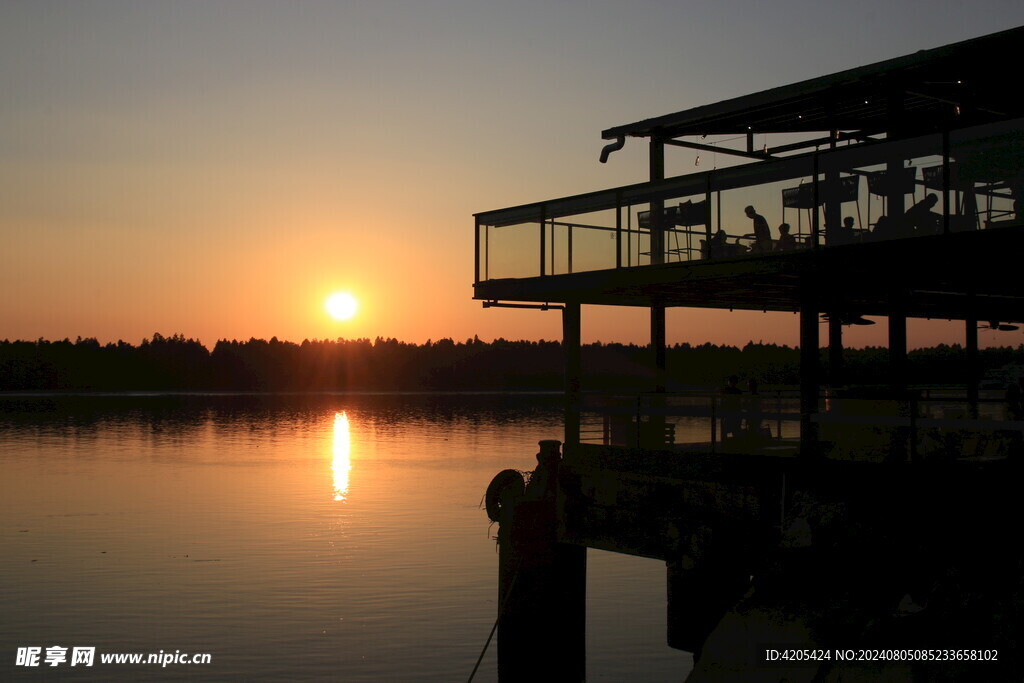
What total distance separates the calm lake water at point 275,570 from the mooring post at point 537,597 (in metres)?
5.61

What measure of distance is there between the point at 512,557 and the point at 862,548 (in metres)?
7.18

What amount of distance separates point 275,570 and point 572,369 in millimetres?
17127

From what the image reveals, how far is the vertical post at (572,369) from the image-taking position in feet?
67.1

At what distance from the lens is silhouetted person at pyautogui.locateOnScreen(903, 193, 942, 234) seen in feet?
A: 50.9

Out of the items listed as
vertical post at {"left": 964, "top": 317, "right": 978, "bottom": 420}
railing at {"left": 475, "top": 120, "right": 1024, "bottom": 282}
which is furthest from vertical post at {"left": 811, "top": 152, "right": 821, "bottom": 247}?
vertical post at {"left": 964, "top": 317, "right": 978, "bottom": 420}

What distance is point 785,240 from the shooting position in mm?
17484

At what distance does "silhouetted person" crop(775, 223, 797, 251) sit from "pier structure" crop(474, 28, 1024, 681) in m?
0.04

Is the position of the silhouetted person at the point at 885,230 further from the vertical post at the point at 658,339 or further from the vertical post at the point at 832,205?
the vertical post at the point at 658,339

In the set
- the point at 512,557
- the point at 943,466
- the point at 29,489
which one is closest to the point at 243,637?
the point at 512,557

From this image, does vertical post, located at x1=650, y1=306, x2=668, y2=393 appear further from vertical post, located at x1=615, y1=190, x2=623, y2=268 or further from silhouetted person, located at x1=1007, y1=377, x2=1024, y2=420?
silhouetted person, located at x1=1007, y1=377, x2=1024, y2=420

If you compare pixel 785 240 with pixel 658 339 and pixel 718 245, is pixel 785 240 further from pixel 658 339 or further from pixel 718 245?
pixel 658 339

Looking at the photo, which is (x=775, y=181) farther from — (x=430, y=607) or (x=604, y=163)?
(x=430, y=607)

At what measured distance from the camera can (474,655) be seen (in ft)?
81.0

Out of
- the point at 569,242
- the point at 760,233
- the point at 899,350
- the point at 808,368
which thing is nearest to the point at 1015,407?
the point at 899,350
